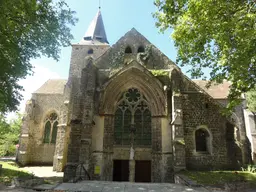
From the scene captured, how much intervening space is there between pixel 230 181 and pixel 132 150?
6218mm

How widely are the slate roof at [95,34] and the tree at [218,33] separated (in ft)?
52.3

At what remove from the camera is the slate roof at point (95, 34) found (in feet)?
83.1

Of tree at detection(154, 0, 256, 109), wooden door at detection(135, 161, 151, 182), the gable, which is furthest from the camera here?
the gable

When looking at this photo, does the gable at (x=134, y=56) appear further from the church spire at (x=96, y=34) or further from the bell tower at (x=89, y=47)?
the church spire at (x=96, y=34)

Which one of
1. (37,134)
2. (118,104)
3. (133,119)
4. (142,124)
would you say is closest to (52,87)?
(37,134)

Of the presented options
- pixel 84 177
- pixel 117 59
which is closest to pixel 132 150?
pixel 84 177

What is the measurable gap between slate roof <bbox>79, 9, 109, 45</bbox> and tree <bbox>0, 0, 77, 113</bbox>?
13.6 m

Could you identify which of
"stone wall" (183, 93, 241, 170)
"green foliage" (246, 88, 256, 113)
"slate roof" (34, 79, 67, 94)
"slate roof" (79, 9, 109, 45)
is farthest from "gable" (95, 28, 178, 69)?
"slate roof" (34, 79, 67, 94)

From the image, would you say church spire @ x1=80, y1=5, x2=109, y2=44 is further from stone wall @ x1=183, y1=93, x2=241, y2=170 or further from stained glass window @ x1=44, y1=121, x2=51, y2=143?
stone wall @ x1=183, y1=93, x2=241, y2=170

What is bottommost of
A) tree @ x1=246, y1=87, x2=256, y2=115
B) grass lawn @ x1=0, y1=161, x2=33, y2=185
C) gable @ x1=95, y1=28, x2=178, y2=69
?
grass lawn @ x1=0, y1=161, x2=33, y2=185

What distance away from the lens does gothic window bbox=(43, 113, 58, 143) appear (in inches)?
898

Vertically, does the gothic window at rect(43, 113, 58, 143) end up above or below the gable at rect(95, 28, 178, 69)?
below

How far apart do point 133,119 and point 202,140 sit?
5.29 metres

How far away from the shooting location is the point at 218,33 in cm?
839
